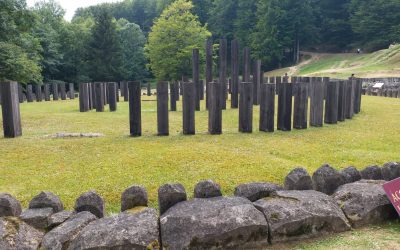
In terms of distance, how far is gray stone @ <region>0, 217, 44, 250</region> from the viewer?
3393 mm

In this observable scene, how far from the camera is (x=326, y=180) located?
4.59 m

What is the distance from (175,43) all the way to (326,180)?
140 ft

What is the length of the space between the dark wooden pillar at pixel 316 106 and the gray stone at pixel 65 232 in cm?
819

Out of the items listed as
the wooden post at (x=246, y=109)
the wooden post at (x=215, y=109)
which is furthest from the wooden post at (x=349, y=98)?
the wooden post at (x=215, y=109)

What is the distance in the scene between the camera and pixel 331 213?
157 inches

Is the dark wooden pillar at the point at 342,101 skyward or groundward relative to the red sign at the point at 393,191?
skyward

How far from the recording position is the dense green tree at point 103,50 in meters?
50.5

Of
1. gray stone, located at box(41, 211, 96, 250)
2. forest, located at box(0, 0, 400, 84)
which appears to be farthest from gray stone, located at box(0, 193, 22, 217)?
forest, located at box(0, 0, 400, 84)

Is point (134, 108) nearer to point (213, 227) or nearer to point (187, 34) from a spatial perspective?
point (213, 227)

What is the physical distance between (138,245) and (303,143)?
5.67m

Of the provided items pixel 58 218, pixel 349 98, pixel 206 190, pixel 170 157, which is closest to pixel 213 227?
pixel 206 190

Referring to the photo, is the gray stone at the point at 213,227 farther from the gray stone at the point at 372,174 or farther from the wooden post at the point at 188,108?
the wooden post at the point at 188,108

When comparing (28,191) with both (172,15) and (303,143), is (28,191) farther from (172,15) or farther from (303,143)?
(172,15)

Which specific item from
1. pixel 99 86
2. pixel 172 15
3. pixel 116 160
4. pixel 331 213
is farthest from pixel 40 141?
pixel 172 15
